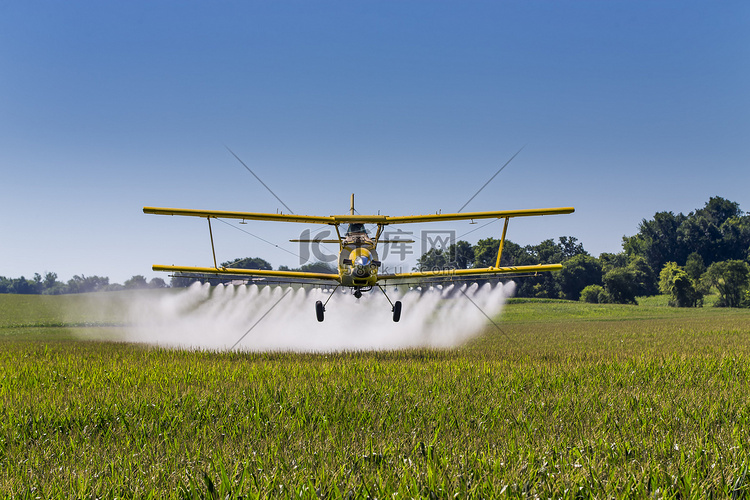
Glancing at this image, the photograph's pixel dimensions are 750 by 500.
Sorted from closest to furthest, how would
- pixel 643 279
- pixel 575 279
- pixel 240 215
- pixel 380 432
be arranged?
1. pixel 380 432
2. pixel 240 215
3. pixel 575 279
4. pixel 643 279

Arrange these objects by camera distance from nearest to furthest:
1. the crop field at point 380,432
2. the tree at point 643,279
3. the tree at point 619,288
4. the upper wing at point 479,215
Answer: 1. the crop field at point 380,432
2. the upper wing at point 479,215
3. the tree at point 619,288
4. the tree at point 643,279

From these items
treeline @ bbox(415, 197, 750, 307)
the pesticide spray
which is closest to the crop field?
the pesticide spray

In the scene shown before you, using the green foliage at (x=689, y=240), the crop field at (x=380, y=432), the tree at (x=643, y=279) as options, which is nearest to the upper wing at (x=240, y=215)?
the crop field at (x=380, y=432)

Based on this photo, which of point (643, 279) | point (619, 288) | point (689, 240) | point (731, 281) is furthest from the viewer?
point (689, 240)

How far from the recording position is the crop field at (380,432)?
5699 mm

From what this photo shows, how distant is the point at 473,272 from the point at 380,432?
14.1 meters

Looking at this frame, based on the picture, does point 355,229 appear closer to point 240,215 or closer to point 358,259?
point 358,259

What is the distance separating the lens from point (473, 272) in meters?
21.4

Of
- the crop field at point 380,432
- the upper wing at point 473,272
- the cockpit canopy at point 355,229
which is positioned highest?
the cockpit canopy at point 355,229

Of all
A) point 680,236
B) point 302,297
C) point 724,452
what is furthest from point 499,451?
point 680,236

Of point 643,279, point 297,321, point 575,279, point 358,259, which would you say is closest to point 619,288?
point 575,279

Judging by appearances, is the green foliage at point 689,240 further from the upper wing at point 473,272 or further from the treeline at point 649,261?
the upper wing at point 473,272

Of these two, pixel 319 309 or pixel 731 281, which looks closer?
pixel 319 309

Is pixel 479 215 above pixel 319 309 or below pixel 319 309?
above
